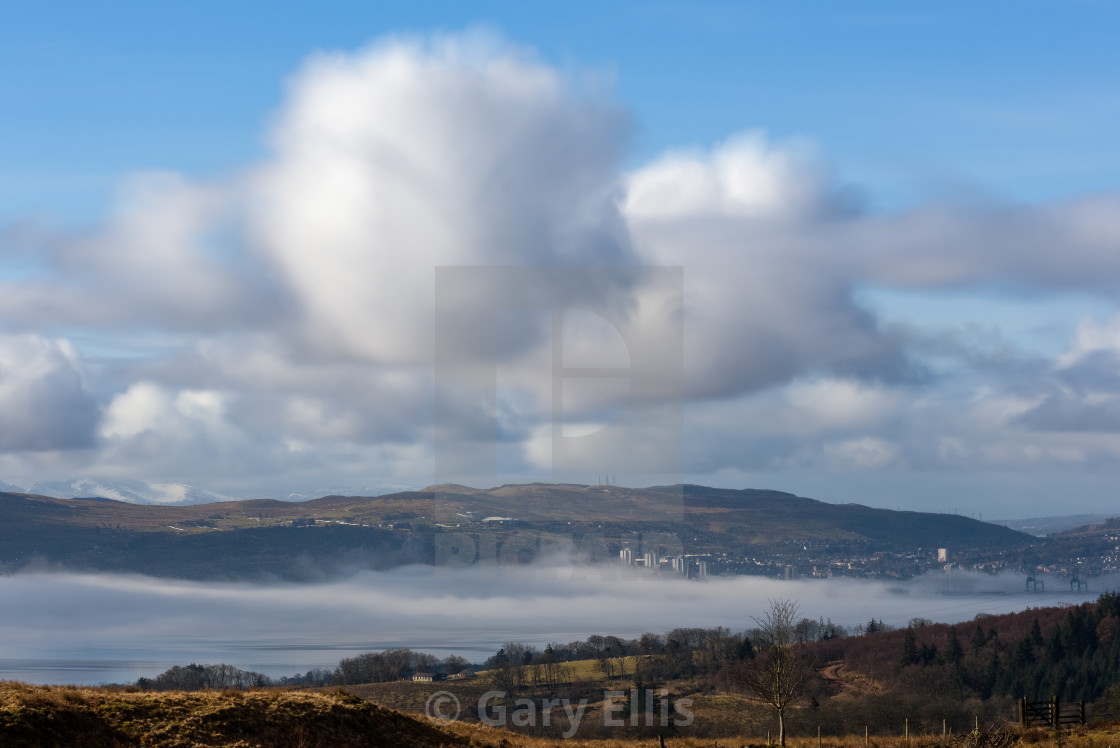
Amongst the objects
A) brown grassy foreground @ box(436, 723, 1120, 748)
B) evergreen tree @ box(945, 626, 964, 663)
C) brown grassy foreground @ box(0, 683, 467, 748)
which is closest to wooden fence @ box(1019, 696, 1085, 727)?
brown grassy foreground @ box(436, 723, 1120, 748)

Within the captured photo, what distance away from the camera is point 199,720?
2628 cm

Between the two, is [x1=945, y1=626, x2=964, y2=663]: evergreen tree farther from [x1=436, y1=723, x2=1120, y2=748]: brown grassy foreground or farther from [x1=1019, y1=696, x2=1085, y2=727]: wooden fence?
[x1=436, y1=723, x2=1120, y2=748]: brown grassy foreground

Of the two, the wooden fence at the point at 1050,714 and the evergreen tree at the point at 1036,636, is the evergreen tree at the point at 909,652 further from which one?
the wooden fence at the point at 1050,714

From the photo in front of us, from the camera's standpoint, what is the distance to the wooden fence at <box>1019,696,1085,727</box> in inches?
1690

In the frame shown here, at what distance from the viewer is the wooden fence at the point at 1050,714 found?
4294 cm

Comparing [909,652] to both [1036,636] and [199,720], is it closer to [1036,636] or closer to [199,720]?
[1036,636]

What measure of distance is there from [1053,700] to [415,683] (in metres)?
150

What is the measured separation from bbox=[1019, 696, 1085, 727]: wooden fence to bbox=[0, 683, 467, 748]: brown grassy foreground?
27.4 m

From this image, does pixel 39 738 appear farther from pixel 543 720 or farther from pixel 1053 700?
pixel 543 720

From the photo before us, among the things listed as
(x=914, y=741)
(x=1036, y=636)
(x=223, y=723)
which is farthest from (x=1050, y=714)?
(x=1036, y=636)

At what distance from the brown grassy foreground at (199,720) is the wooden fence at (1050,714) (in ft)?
90.0

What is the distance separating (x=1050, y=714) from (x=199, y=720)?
37954 millimetres

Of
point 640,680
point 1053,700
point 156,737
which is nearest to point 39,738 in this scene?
point 156,737

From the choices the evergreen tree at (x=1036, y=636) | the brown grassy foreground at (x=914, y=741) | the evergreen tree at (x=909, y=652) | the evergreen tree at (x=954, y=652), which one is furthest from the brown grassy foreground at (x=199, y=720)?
the evergreen tree at (x=1036, y=636)
